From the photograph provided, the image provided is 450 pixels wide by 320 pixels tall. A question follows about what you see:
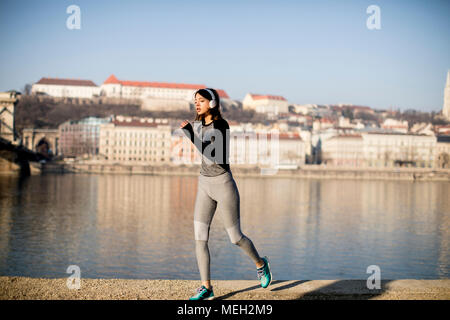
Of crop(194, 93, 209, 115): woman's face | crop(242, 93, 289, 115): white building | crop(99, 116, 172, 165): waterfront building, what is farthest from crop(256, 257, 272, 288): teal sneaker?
crop(242, 93, 289, 115): white building

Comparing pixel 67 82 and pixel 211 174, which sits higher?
pixel 67 82

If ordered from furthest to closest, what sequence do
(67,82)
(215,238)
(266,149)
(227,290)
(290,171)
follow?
1. (67,82)
2. (266,149)
3. (290,171)
4. (215,238)
5. (227,290)

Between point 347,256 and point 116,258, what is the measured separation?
6120 millimetres

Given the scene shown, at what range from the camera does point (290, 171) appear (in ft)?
234

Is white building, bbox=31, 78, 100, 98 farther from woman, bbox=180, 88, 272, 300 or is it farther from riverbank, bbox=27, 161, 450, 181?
woman, bbox=180, 88, 272, 300

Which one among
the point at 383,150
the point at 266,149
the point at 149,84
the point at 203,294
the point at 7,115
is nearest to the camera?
the point at 203,294

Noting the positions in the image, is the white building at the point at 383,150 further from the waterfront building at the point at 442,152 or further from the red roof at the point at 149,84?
the red roof at the point at 149,84

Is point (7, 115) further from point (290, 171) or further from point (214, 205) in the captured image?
point (214, 205)

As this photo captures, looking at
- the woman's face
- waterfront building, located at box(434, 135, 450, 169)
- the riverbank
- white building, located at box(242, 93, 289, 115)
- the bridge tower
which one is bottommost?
the riverbank

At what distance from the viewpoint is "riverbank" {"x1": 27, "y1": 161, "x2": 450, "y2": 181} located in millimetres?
67356

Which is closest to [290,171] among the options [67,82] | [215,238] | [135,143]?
[135,143]

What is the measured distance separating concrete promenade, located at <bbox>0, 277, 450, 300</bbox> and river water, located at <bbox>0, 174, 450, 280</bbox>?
809 centimetres

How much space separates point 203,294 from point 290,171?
67.4m
